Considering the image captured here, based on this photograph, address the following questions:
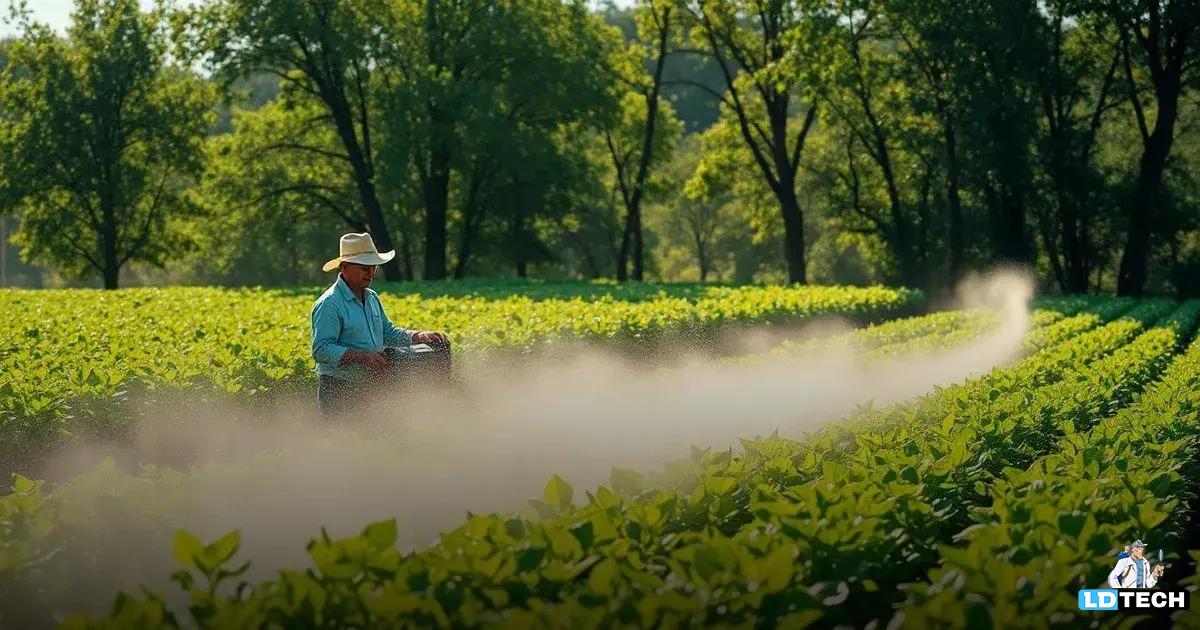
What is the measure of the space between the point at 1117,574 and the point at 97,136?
56.7 meters

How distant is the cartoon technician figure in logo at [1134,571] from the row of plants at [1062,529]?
6 centimetres

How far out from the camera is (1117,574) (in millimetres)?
4879

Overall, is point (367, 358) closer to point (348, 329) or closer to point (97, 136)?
point (348, 329)

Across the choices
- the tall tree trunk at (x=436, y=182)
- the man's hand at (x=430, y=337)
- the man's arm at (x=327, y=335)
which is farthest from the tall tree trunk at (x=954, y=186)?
the man's arm at (x=327, y=335)

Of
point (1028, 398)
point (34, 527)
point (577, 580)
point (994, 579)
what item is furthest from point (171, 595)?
point (1028, 398)

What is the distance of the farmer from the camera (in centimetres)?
859

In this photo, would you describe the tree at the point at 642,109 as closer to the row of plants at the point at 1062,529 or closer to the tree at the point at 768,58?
the tree at the point at 768,58

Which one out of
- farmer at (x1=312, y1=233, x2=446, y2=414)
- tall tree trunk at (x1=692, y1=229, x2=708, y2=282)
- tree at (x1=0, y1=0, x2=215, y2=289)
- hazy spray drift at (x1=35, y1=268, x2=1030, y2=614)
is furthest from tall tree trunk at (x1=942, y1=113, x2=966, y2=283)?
farmer at (x1=312, y1=233, x2=446, y2=414)

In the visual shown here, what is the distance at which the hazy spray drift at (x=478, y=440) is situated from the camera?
→ 5832 mm

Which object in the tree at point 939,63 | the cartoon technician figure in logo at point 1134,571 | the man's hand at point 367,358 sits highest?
the tree at point 939,63

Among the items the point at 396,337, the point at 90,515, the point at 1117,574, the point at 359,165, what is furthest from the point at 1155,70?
the point at 90,515

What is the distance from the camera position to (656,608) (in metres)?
4.06

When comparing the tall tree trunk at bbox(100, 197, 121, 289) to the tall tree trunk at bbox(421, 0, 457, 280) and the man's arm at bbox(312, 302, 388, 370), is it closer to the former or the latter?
the tall tree trunk at bbox(421, 0, 457, 280)

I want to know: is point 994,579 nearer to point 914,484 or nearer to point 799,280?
point 914,484
